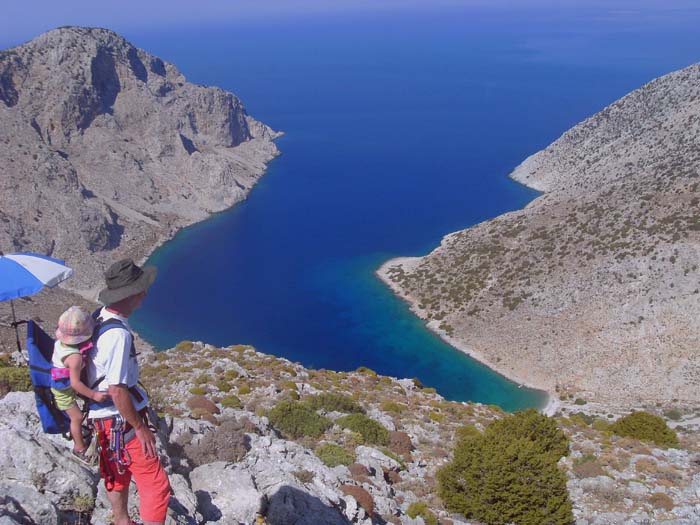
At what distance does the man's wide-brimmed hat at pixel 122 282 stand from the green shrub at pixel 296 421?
44.9ft

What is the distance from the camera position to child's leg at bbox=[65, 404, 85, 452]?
8017mm

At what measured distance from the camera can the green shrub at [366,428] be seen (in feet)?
→ 70.9

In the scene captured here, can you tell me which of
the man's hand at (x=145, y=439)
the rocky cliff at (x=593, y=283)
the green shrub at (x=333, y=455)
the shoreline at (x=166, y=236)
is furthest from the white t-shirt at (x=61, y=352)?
the shoreline at (x=166, y=236)

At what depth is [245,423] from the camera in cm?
1741

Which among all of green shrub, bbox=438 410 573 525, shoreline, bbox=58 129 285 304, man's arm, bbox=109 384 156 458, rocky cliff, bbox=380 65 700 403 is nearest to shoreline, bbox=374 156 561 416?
rocky cliff, bbox=380 65 700 403

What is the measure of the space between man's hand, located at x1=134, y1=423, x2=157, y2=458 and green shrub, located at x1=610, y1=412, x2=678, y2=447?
26521 mm

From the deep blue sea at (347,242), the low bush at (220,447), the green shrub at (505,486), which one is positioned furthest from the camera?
the deep blue sea at (347,242)

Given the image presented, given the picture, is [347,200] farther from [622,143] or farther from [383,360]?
[383,360]

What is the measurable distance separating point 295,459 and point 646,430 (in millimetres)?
20508

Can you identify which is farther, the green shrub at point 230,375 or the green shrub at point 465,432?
the green shrub at point 230,375

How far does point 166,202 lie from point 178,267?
89.2 ft

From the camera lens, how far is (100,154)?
106 metres

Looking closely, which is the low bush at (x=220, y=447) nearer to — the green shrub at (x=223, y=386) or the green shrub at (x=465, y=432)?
the green shrub at (x=223, y=386)

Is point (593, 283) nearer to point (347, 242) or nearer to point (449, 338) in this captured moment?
point (449, 338)
